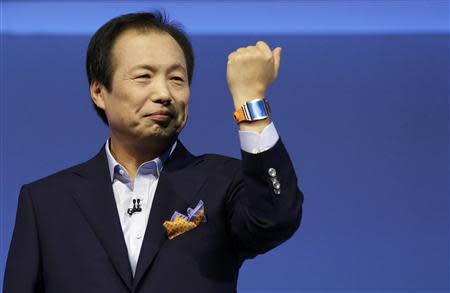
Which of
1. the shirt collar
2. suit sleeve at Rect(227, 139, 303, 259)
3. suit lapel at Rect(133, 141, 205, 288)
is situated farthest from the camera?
the shirt collar

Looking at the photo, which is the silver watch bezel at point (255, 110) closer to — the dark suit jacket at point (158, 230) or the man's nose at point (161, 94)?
the dark suit jacket at point (158, 230)

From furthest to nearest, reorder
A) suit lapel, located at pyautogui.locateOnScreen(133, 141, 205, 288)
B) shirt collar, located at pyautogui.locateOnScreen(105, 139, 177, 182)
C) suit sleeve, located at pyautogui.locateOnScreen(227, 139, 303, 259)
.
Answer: shirt collar, located at pyautogui.locateOnScreen(105, 139, 177, 182) < suit lapel, located at pyautogui.locateOnScreen(133, 141, 205, 288) < suit sleeve, located at pyautogui.locateOnScreen(227, 139, 303, 259)


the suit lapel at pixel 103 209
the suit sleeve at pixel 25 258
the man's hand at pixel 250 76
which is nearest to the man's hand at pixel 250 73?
the man's hand at pixel 250 76

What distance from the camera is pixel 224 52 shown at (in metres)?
3.30

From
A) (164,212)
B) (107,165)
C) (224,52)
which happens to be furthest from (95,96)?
(224,52)

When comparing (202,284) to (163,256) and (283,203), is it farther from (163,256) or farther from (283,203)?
(283,203)

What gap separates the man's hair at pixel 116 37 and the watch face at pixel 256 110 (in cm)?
37

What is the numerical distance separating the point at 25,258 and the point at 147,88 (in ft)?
1.40

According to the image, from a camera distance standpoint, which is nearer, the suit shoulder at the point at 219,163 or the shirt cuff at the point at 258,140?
the shirt cuff at the point at 258,140

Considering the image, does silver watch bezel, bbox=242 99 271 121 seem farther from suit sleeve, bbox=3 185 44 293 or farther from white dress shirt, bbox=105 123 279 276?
suit sleeve, bbox=3 185 44 293

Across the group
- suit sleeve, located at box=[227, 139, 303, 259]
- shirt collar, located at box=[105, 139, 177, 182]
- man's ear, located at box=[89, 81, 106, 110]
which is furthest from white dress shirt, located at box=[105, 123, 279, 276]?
suit sleeve, located at box=[227, 139, 303, 259]

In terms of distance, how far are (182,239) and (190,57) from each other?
44 cm

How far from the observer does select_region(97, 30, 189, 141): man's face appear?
1.92m

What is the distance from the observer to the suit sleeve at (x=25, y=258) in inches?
76.4
